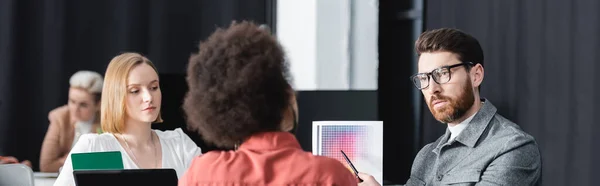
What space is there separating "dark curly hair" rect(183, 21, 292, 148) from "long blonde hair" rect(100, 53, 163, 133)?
116 cm

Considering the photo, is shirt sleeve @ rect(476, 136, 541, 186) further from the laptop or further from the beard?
the laptop

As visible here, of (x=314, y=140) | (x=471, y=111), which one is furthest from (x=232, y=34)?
(x=314, y=140)

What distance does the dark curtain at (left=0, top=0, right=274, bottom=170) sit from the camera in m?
5.01

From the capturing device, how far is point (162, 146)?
9.11ft

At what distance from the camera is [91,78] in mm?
4703

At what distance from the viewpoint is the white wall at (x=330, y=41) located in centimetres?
470

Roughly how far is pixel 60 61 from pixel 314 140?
2.75m

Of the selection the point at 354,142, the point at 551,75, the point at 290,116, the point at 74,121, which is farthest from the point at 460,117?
the point at 74,121

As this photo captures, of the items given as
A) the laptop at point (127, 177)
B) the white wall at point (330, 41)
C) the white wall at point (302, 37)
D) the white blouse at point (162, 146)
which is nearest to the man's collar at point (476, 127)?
the laptop at point (127, 177)

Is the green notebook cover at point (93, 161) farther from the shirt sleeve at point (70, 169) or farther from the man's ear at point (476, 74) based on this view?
the man's ear at point (476, 74)

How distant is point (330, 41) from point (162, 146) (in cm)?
220

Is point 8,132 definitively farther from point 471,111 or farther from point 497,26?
point 471,111

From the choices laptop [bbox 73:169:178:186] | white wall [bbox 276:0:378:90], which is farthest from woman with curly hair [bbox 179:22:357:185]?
white wall [bbox 276:0:378:90]

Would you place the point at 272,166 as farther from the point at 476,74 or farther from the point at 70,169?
the point at 70,169
